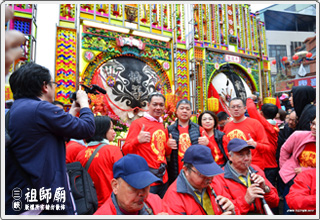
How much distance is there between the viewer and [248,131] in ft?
9.34

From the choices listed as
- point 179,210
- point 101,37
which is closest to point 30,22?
point 101,37

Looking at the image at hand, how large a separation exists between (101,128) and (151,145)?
2.15ft

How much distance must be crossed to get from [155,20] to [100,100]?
341 centimetres

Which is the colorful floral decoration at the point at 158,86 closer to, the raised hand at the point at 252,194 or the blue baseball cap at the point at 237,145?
the blue baseball cap at the point at 237,145

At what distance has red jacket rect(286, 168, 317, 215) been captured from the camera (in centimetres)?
161

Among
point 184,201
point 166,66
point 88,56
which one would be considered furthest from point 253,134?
point 166,66

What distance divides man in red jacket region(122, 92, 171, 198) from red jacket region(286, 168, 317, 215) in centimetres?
125

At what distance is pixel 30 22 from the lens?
539cm

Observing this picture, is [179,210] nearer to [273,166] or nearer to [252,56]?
[273,166]

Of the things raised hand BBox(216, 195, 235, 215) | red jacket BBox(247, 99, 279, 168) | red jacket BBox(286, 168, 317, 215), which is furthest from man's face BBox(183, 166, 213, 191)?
red jacket BBox(247, 99, 279, 168)

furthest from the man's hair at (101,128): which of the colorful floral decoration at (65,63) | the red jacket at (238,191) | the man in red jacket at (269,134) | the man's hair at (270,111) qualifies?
the colorful floral decoration at (65,63)

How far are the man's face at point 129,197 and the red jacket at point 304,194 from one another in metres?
1.16

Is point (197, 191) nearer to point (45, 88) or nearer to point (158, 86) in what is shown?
point (45, 88)

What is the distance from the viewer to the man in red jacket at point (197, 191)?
Result: 1521 millimetres
